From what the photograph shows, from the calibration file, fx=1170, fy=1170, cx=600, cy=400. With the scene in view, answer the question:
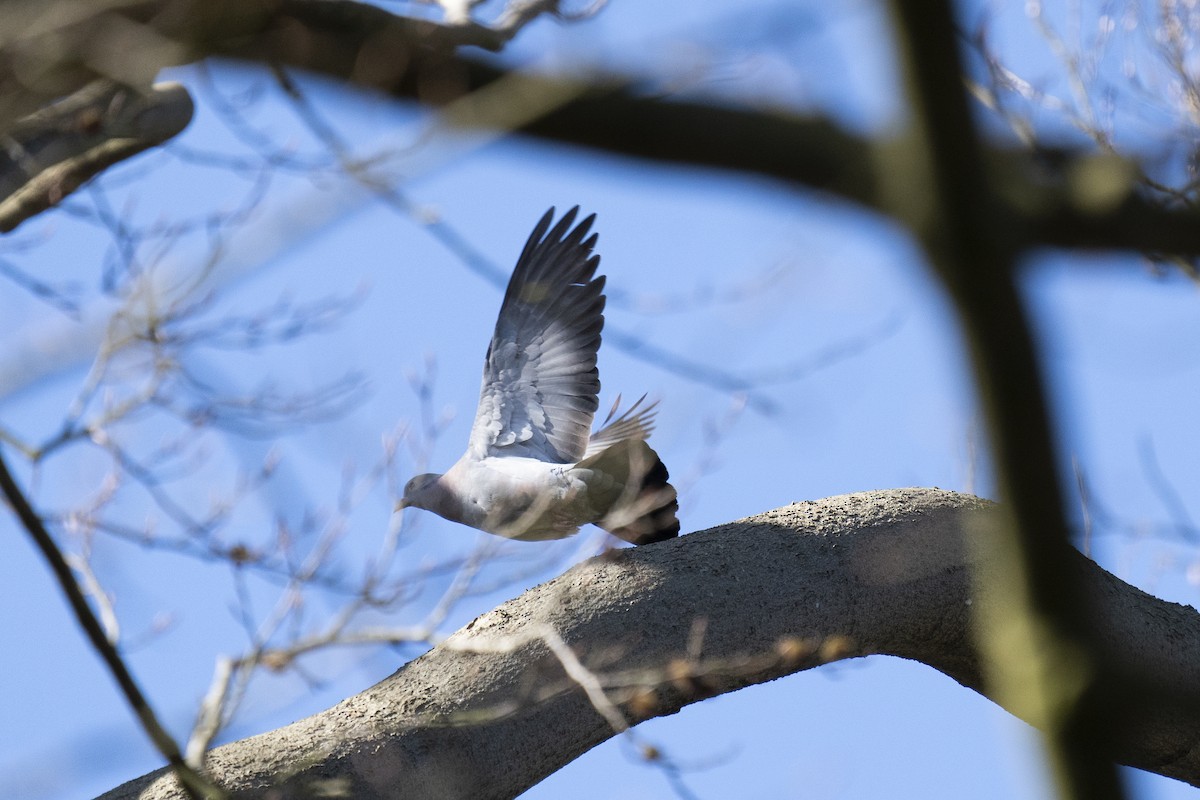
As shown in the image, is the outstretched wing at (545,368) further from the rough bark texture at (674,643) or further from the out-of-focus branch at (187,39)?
the out-of-focus branch at (187,39)

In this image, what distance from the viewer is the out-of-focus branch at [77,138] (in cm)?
351

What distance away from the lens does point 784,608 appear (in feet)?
10.9

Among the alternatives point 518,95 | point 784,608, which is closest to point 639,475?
point 784,608

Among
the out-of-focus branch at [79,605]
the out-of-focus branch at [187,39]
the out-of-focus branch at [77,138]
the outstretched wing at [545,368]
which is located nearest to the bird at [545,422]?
the outstretched wing at [545,368]

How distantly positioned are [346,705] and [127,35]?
182cm

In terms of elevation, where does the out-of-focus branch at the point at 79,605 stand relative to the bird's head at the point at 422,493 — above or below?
above

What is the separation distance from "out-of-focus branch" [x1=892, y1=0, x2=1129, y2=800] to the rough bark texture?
5.31 ft

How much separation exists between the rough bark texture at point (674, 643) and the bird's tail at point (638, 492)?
58 cm

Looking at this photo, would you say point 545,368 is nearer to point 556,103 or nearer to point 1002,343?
point 556,103

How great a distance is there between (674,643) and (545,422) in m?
1.80

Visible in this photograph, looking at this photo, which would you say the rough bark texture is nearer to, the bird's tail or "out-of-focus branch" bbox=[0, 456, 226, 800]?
the bird's tail

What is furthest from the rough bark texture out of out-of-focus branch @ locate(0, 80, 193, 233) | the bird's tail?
out-of-focus branch @ locate(0, 80, 193, 233)

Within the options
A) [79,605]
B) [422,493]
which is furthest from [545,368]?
[79,605]

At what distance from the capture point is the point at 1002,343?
3.21 ft
